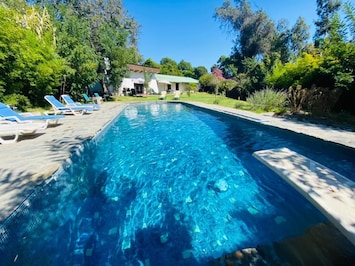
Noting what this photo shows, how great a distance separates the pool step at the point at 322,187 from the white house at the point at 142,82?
90.0 feet

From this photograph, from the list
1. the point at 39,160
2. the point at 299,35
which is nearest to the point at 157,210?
the point at 39,160

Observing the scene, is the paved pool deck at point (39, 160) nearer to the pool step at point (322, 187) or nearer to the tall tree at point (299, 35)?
the pool step at point (322, 187)

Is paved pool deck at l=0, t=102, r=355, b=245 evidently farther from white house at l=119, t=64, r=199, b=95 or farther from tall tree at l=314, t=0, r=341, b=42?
tall tree at l=314, t=0, r=341, b=42

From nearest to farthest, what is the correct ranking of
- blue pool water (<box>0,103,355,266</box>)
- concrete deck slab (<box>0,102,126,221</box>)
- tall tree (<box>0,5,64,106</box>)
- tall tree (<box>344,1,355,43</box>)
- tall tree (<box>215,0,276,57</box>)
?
blue pool water (<box>0,103,355,266</box>) < concrete deck slab (<box>0,102,126,221</box>) < tall tree (<box>344,1,355,43</box>) < tall tree (<box>0,5,64,106</box>) < tall tree (<box>215,0,276,57</box>)

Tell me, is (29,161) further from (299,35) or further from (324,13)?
(324,13)

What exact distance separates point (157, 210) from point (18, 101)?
12.4 meters

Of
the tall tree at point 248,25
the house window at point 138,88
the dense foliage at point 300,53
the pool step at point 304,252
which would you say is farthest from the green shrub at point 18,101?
the tall tree at point 248,25

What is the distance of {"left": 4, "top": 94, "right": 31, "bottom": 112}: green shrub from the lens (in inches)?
383

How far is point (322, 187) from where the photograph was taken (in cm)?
229

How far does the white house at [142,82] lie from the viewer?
101ft

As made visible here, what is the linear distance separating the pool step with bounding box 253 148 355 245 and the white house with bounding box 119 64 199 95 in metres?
27.4

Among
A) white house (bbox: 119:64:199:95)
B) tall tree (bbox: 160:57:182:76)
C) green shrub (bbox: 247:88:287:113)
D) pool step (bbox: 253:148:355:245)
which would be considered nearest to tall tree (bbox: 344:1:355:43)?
green shrub (bbox: 247:88:287:113)

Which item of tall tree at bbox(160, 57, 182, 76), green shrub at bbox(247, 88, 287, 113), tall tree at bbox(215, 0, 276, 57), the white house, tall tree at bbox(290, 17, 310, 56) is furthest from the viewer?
tall tree at bbox(160, 57, 182, 76)

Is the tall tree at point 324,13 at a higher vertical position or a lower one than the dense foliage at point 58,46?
higher
